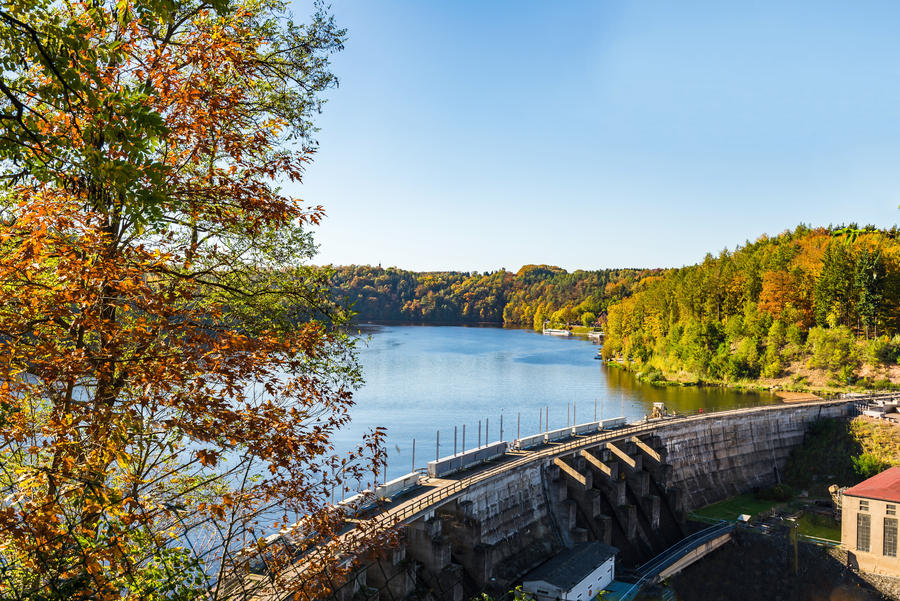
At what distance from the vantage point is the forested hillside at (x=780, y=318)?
350 feet

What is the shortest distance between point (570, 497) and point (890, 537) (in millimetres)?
22268

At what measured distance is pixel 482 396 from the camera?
94.6 meters

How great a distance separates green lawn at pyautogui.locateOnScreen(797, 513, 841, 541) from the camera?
52312 millimetres

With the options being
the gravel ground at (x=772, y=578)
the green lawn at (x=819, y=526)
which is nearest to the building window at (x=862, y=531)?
the gravel ground at (x=772, y=578)

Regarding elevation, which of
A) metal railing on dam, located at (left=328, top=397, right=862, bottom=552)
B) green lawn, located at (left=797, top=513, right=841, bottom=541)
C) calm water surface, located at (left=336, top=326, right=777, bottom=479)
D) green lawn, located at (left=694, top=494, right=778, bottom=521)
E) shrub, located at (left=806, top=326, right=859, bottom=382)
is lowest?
green lawn, located at (left=694, top=494, right=778, bottom=521)

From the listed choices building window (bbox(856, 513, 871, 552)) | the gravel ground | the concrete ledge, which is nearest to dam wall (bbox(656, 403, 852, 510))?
the gravel ground

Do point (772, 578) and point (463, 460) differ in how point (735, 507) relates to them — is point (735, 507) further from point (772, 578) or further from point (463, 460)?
point (463, 460)

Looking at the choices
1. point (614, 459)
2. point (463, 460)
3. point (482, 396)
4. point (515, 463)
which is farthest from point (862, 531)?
point (482, 396)

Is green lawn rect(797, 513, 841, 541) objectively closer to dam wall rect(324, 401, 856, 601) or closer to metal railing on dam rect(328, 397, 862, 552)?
dam wall rect(324, 401, 856, 601)

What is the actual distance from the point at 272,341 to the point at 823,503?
208 ft

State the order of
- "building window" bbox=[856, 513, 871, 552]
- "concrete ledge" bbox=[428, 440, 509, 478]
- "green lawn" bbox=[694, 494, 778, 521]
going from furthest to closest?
1. "green lawn" bbox=[694, 494, 778, 521]
2. "building window" bbox=[856, 513, 871, 552]
3. "concrete ledge" bbox=[428, 440, 509, 478]

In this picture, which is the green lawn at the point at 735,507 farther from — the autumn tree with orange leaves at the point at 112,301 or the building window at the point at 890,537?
the autumn tree with orange leaves at the point at 112,301

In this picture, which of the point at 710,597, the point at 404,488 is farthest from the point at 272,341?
the point at 710,597

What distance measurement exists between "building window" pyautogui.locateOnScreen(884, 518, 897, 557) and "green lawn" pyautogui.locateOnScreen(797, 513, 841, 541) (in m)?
4.91
